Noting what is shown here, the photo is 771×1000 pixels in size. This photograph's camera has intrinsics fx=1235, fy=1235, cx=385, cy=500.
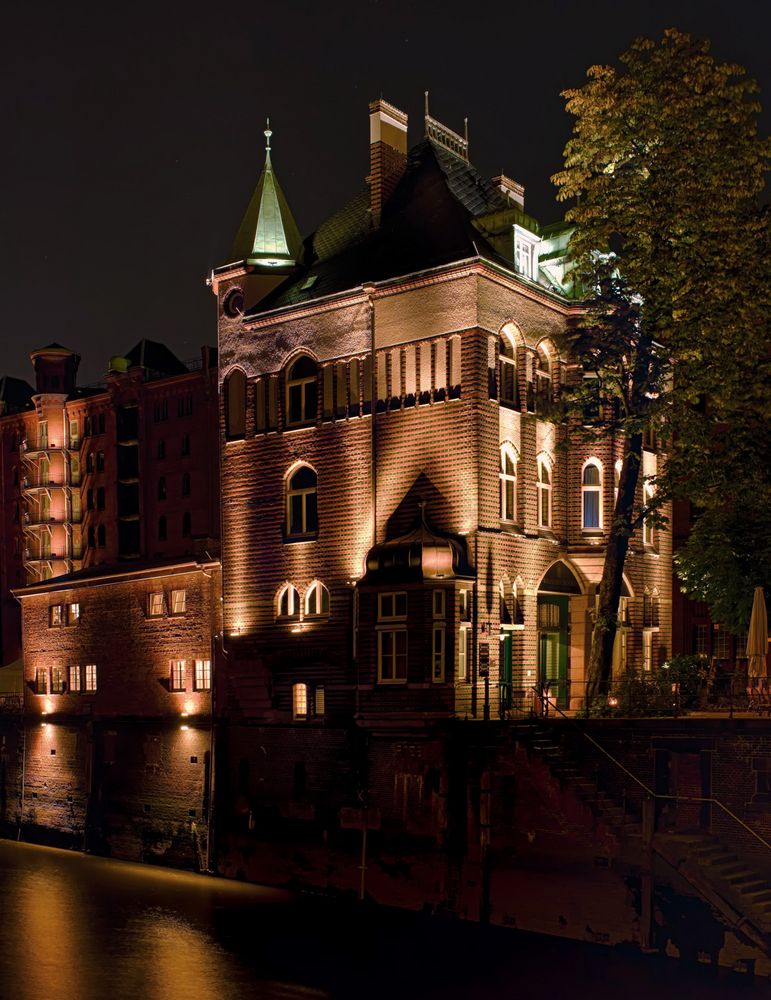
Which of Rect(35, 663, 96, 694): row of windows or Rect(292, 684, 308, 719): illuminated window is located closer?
Rect(292, 684, 308, 719): illuminated window

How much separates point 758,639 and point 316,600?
559 inches

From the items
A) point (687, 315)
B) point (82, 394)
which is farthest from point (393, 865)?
point (82, 394)

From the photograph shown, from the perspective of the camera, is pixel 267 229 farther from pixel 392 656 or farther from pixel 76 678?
pixel 76 678

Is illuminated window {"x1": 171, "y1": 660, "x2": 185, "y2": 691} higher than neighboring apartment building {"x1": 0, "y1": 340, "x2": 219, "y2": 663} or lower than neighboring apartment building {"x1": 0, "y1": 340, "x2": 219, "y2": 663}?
lower

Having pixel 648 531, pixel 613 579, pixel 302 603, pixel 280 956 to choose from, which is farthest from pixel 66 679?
pixel 613 579

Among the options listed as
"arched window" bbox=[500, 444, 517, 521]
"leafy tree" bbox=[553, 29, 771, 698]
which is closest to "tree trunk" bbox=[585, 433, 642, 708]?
"leafy tree" bbox=[553, 29, 771, 698]

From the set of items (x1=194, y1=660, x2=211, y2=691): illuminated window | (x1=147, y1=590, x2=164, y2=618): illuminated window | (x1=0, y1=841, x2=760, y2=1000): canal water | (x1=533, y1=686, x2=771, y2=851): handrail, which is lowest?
(x1=0, y1=841, x2=760, y2=1000): canal water

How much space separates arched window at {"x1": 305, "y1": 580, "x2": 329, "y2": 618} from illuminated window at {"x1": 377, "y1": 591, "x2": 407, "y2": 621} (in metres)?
3.41

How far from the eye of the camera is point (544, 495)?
3888 cm

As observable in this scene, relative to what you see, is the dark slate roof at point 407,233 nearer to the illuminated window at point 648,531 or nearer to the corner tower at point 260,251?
the corner tower at point 260,251

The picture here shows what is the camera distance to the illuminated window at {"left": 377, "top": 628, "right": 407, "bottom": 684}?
1403 inches

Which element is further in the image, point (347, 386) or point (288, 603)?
point (288, 603)

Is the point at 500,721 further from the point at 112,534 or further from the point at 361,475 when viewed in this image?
the point at 112,534

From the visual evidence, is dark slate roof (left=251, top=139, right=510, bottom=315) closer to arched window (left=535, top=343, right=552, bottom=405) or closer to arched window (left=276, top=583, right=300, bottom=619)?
arched window (left=535, top=343, right=552, bottom=405)
